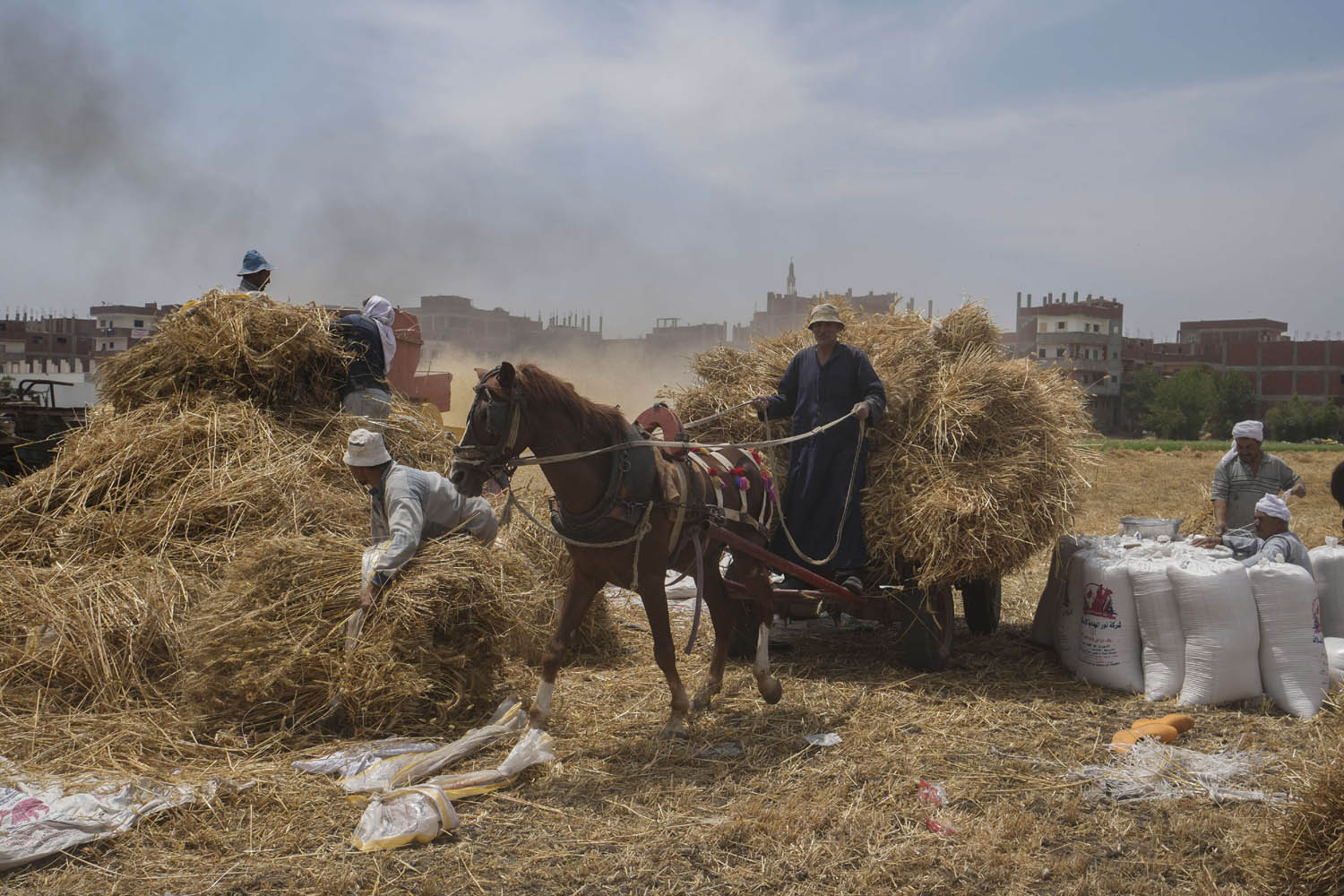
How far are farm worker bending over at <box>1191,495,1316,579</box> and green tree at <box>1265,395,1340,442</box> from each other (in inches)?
2344

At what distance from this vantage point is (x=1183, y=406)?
61562 millimetres

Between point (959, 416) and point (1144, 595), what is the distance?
4.86 feet

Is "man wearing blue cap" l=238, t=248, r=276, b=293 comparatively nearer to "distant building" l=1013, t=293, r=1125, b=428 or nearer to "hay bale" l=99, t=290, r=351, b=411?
"hay bale" l=99, t=290, r=351, b=411

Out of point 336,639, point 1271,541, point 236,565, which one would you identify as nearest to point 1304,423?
point 1271,541

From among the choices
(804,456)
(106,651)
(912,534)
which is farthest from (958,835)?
(106,651)

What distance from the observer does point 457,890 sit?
3557 millimetres

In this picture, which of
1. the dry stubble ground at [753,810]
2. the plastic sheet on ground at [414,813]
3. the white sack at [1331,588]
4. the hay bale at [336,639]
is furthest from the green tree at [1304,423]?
the plastic sheet on ground at [414,813]

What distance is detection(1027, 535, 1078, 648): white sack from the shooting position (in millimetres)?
6742

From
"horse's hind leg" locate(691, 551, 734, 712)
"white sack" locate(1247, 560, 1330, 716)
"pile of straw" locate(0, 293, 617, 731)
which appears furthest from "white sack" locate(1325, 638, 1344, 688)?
"pile of straw" locate(0, 293, 617, 731)

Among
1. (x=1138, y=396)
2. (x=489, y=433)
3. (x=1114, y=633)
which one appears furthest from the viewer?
(x=1138, y=396)

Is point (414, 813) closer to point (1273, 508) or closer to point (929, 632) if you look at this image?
point (929, 632)

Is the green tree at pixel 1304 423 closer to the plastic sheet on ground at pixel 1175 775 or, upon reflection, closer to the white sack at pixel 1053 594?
the white sack at pixel 1053 594

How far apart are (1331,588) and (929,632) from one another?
2533mm

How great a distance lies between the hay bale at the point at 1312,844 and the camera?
3010 mm
